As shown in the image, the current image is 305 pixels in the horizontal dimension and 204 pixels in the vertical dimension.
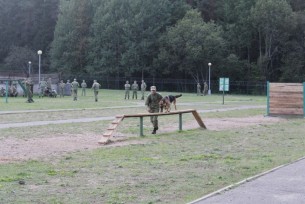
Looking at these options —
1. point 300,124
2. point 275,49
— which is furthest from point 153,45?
point 300,124

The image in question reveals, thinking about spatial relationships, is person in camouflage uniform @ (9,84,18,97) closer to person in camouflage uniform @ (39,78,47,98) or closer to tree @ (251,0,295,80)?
person in camouflage uniform @ (39,78,47,98)

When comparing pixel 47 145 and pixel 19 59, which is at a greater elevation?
pixel 19 59

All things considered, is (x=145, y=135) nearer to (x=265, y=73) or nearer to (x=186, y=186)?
(x=186, y=186)

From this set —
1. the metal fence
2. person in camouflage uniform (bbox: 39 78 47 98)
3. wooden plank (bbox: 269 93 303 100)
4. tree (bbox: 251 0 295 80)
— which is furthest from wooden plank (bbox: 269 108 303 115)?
the metal fence

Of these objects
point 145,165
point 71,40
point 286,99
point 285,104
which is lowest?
point 145,165

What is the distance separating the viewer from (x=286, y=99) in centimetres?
3016

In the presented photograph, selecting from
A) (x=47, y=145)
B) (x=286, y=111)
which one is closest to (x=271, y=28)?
(x=286, y=111)

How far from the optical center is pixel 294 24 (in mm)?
75125

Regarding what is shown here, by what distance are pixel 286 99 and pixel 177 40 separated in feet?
156

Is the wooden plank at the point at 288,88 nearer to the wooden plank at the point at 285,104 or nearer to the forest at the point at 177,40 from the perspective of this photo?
the wooden plank at the point at 285,104

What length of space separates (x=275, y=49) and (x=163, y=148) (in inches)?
2592

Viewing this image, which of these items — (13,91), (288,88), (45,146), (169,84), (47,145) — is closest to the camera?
(45,146)

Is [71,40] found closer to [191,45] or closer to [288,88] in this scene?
[191,45]

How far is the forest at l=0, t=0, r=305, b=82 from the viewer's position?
76250 millimetres
